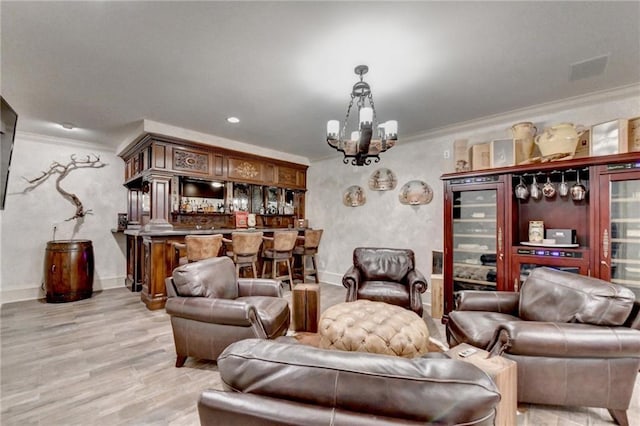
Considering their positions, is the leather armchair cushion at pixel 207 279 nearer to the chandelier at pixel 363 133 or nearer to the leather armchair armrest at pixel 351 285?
the leather armchair armrest at pixel 351 285

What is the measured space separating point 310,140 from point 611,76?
3.80 metres

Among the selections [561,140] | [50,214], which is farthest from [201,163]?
[561,140]

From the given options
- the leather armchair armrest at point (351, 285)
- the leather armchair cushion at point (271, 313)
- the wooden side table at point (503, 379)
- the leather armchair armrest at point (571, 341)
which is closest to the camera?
the wooden side table at point (503, 379)

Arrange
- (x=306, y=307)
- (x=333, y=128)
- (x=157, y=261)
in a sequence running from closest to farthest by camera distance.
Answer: (x=333, y=128)
(x=306, y=307)
(x=157, y=261)

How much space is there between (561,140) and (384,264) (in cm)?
239

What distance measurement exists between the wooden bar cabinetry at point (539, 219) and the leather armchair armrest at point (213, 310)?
2.63 m

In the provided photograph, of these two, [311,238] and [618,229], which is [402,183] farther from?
[618,229]

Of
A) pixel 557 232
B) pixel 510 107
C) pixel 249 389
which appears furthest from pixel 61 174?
pixel 557 232

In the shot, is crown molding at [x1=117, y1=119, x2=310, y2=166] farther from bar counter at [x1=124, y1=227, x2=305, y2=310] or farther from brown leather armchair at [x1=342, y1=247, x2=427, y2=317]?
brown leather armchair at [x1=342, y1=247, x2=427, y2=317]

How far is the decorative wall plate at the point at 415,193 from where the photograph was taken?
441cm

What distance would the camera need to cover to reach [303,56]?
237 centimetres

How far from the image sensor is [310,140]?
493 centimetres

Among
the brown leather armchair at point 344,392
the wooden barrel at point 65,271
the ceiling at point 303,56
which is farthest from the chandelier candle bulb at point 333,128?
the wooden barrel at point 65,271

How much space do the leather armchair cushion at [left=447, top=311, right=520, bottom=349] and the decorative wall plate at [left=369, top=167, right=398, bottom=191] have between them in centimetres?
285
